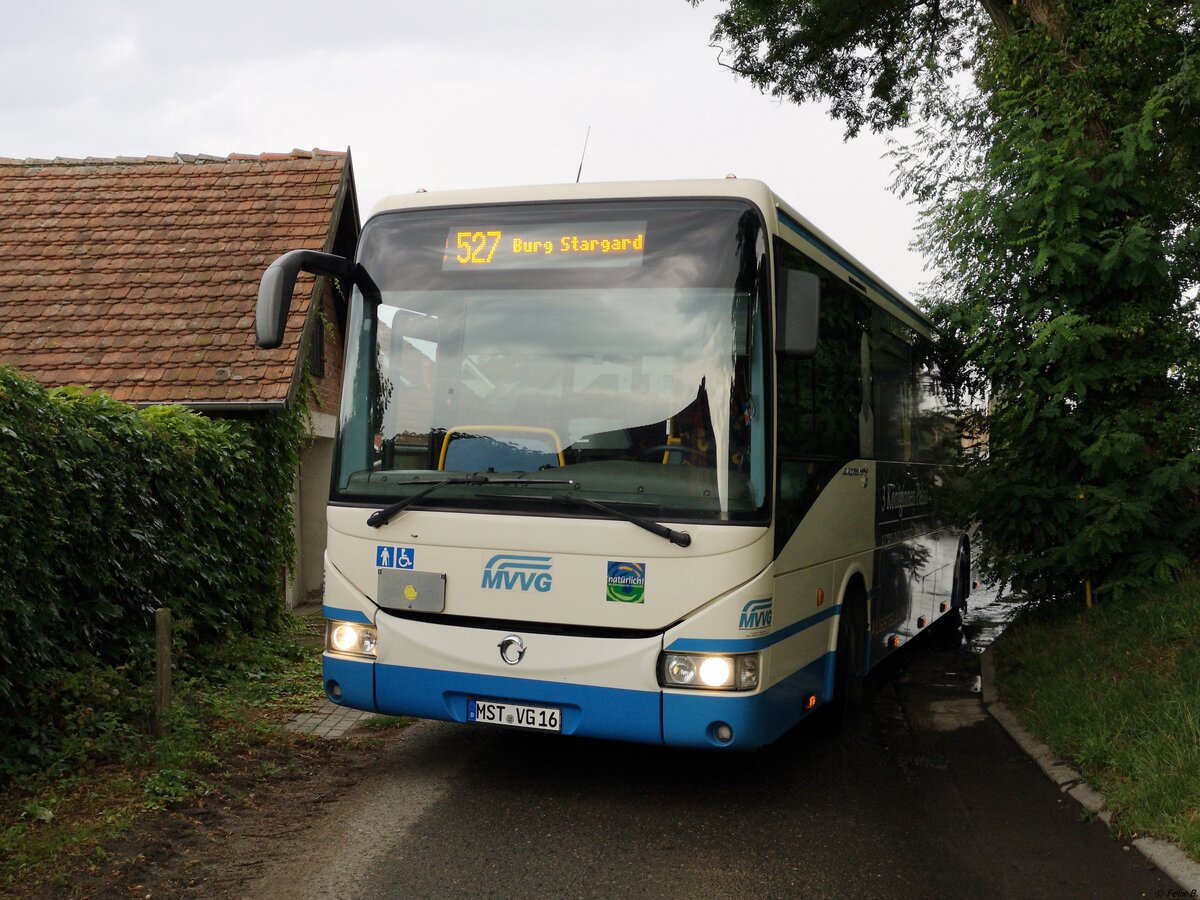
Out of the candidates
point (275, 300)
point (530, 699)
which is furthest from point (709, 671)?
point (275, 300)

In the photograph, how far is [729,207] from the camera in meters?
5.93

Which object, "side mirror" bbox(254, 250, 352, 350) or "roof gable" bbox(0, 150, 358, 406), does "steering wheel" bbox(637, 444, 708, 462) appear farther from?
"roof gable" bbox(0, 150, 358, 406)

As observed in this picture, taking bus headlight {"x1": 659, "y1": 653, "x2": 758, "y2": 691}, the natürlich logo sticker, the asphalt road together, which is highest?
the natürlich logo sticker

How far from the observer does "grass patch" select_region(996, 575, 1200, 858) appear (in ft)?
18.8

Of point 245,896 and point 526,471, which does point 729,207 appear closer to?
point 526,471

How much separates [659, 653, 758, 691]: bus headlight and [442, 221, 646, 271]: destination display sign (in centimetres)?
196

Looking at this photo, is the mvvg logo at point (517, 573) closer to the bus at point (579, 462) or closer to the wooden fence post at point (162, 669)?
the bus at point (579, 462)

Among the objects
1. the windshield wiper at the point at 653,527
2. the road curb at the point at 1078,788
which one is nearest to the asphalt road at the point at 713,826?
the road curb at the point at 1078,788

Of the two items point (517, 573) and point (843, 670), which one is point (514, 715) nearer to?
point (517, 573)

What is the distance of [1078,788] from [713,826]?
2.12m

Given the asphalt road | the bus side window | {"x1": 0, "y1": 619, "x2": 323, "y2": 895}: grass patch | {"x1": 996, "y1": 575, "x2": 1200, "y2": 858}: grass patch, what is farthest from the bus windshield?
{"x1": 996, "y1": 575, "x2": 1200, "y2": 858}: grass patch

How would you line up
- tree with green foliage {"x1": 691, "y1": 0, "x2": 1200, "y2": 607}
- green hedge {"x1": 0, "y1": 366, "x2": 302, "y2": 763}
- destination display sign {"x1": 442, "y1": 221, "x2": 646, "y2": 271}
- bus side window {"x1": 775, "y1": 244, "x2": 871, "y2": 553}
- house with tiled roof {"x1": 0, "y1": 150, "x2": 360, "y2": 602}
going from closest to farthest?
destination display sign {"x1": 442, "y1": 221, "x2": 646, "y2": 271} < bus side window {"x1": 775, "y1": 244, "x2": 871, "y2": 553} < green hedge {"x1": 0, "y1": 366, "x2": 302, "y2": 763} < tree with green foliage {"x1": 691, "y1": 0, "x2": 1200, "y2": 607} < house with tiled roof {"x1": 0, "y1": 150, "x2": 360, "y2": 602}

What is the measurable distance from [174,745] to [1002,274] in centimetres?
740

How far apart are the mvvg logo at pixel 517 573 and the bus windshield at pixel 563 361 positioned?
256 millimetres
